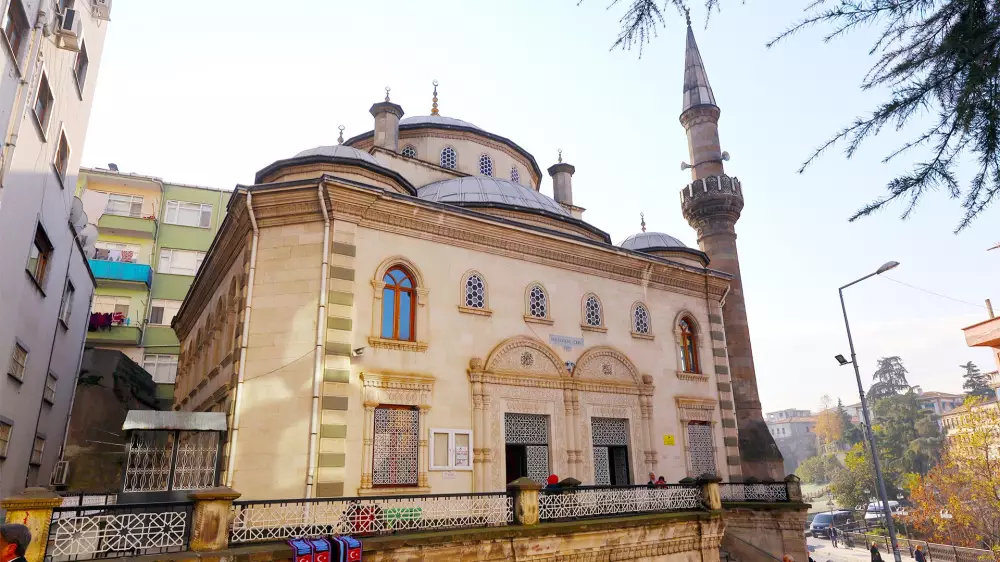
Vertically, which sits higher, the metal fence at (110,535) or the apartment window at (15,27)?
the apartment window at (15,27)

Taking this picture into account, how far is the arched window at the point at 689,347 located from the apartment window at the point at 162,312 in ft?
75.0

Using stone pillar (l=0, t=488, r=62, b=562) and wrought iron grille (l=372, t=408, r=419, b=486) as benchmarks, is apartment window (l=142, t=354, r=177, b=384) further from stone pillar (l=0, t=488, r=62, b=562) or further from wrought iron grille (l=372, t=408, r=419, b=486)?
stone pillar (l=0, t=488, r=62, b=562)

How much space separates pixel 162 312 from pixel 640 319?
73.7ft

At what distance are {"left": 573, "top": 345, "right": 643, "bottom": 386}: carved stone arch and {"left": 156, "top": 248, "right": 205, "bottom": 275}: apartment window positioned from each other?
21.4 m

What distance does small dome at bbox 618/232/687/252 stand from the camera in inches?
843

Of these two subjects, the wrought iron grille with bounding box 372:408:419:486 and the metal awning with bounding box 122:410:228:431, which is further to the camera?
the wrought iron grille with bounding box 372:408:419:486

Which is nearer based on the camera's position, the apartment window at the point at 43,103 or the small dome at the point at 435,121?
the apartment window at the point at 43,103

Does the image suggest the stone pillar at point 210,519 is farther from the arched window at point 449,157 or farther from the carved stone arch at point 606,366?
the arched window at point 449,157

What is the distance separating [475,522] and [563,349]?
573 cm

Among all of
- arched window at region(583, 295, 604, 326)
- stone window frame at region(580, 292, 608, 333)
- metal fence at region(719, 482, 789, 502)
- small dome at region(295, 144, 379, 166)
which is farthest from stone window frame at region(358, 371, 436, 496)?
metal fence at region(719, 482, 789, 502)

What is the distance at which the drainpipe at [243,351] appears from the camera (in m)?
11.2

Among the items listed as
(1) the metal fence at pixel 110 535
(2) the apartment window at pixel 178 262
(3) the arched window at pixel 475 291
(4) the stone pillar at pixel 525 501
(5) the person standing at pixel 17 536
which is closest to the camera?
(5) the person standing at pixel 17 536

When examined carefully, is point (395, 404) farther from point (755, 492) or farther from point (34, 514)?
point (755, 492)

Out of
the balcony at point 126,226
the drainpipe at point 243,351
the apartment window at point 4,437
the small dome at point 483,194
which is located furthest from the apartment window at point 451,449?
the balcony at point 126,226
